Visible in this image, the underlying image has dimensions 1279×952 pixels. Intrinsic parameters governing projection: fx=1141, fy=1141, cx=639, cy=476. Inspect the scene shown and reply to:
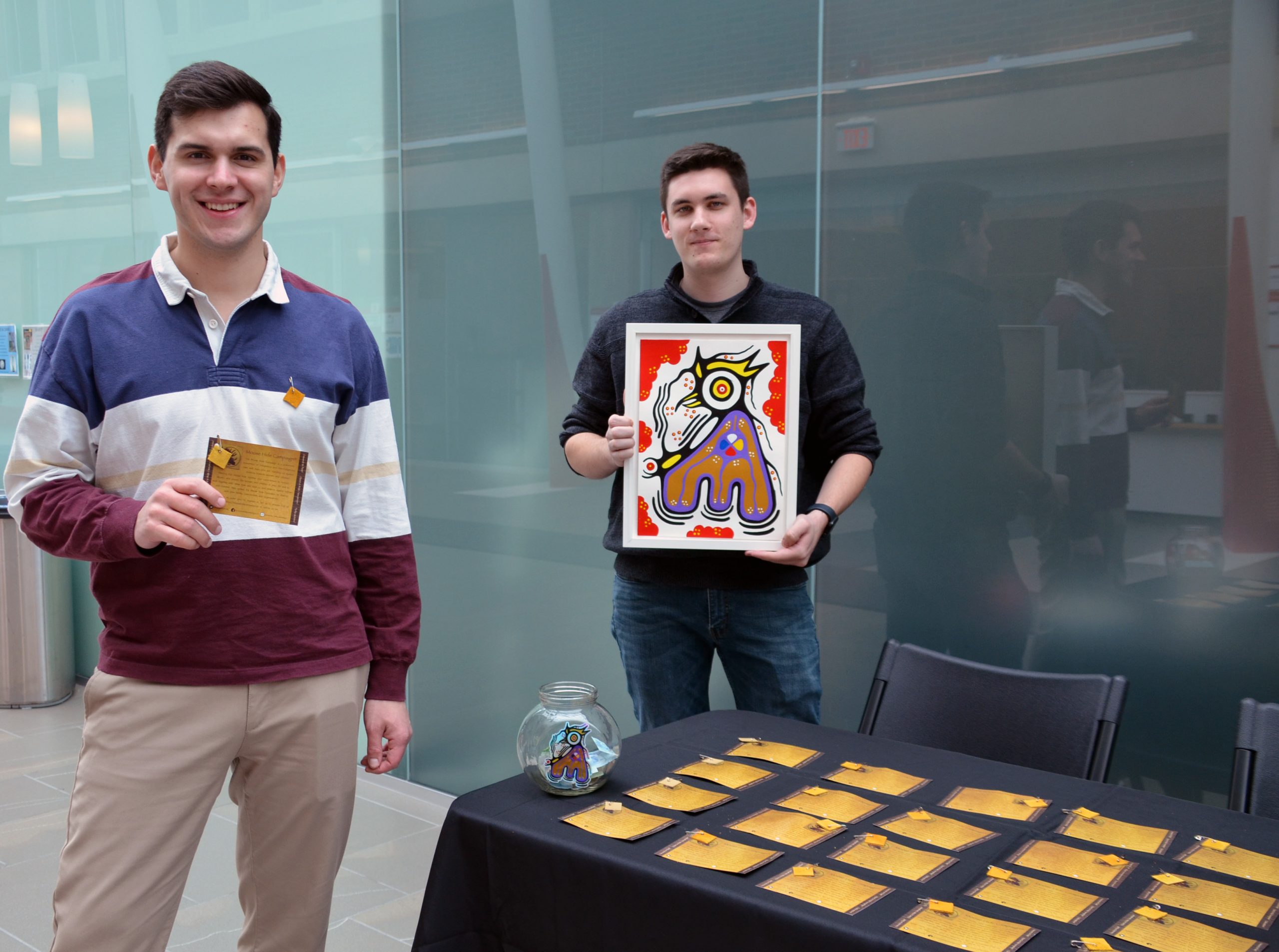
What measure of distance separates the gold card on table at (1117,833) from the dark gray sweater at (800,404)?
2.81ft

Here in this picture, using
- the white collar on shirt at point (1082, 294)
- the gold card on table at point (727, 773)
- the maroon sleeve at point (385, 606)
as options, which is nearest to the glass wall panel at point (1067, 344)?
the white collar on shirt at point (1082, 294)

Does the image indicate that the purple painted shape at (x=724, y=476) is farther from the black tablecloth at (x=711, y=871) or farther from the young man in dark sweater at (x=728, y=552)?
the black tablecloth at (x=711, y=871)

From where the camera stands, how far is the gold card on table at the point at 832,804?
160cm

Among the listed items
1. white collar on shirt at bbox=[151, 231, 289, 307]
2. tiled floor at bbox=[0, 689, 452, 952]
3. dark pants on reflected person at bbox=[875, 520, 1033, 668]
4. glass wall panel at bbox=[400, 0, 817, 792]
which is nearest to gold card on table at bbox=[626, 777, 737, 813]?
white collar on shirt at bbox=[151, 231, 289, 307]

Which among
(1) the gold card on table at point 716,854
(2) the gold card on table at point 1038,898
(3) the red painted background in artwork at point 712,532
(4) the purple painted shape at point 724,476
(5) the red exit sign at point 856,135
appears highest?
(5) the red exit sign at point 856,135

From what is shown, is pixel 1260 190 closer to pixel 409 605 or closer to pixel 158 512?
pixel 409 605

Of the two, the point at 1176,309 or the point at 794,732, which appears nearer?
the point at 794,732

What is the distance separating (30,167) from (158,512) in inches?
198

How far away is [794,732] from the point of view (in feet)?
6.53

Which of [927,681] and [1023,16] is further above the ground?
[1023,16]

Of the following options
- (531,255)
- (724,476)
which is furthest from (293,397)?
(531,255)

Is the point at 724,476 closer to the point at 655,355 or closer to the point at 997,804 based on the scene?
the point at 655,355

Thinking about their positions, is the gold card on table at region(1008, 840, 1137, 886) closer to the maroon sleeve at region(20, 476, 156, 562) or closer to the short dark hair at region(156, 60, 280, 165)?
the maroon sleeve at region(20, 476, 156, 562)

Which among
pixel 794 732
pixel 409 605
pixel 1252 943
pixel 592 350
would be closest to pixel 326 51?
pixel 592 350
